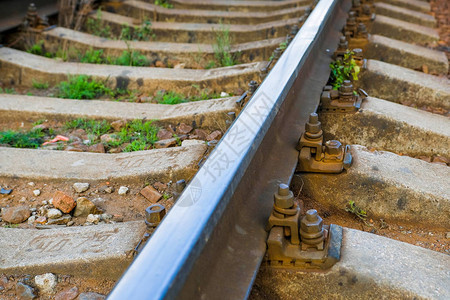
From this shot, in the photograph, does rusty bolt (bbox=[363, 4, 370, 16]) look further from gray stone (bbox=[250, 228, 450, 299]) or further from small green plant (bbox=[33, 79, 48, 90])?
gray stone (bbox=[250, 228, 450, 299])

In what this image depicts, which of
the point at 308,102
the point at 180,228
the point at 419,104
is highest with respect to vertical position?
the point at 180,228

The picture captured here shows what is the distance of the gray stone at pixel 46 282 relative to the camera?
2.13 metres

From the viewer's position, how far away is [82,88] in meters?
4.35

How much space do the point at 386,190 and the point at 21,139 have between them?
7.36 ft

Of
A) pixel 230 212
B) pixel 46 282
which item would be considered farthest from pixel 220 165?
pixel 46 282

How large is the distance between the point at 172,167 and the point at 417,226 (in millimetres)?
1211

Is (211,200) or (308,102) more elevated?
(211,200)

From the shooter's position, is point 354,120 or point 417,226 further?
point 354,120

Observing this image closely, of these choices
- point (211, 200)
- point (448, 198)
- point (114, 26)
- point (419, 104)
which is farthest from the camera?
point (114, 26)

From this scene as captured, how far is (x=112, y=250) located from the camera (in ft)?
7.16

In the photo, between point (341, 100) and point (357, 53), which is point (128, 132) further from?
point (357, 53)

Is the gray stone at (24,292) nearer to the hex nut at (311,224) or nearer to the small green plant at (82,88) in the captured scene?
the hex nut at (311,224)

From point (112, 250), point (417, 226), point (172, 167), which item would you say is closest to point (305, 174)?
point (417, 226)

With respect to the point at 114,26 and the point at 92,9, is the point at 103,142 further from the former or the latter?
the point at 92,9
